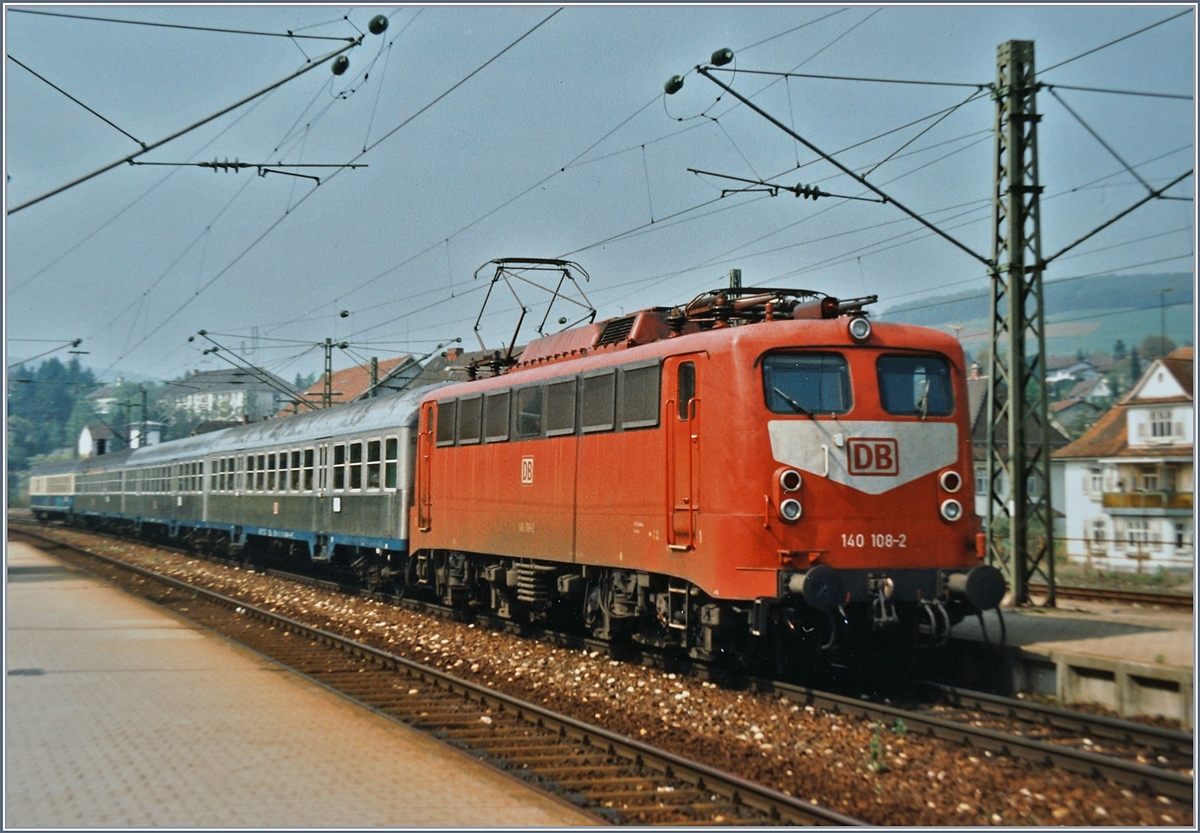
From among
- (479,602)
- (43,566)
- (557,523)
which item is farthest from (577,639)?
(43,566)

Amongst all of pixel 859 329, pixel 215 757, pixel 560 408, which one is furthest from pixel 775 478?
pixel 215 757

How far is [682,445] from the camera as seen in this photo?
11.9m

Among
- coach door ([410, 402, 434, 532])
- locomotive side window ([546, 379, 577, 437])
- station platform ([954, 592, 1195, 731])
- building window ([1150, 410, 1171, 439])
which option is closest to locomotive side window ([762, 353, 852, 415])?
station platform ([954, 592, 1195, 731])

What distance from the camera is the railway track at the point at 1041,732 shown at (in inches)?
321

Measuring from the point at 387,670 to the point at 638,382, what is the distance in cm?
469

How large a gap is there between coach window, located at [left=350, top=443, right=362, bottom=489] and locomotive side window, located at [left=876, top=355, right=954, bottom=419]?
13358 mm

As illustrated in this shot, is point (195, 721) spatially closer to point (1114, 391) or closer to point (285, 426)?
point (285, 426)

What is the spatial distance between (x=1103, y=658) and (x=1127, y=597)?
8667 millimetres

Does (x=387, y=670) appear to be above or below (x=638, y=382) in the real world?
below

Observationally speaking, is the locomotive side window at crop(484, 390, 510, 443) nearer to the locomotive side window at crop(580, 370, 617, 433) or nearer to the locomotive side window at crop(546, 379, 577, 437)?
the locomotive side window at crop(546, 379, 577, 437)

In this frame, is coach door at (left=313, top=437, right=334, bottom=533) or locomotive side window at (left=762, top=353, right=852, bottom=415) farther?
coach door at (left=313, top=437, right=334, bottom=533)

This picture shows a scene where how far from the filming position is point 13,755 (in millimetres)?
9219

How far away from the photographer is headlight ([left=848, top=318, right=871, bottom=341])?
37.8ft

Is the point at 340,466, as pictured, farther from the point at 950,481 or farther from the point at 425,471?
the point at 950,481
